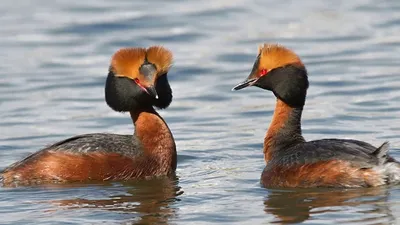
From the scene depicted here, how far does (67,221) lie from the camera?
11.5 m

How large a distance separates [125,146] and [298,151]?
85.5 inches

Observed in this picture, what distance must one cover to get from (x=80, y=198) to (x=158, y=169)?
53.2 inches

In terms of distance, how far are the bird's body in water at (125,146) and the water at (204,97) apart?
0.78ft

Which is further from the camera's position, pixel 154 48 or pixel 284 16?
pixel 284 16

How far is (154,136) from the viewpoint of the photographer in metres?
13.8

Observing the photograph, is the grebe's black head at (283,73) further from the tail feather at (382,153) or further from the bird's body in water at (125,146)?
the tail feather at (382,153)

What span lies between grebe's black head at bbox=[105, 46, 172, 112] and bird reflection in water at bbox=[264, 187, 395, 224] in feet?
7.12

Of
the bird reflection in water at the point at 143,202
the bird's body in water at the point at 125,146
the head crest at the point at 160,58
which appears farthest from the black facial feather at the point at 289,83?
the bird reflection in water at the point at 143,202

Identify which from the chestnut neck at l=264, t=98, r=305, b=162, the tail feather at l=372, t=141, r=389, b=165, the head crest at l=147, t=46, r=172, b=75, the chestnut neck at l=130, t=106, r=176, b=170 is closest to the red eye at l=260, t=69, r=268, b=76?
the chestnut neck at l=264, t=98, r=305, b=162

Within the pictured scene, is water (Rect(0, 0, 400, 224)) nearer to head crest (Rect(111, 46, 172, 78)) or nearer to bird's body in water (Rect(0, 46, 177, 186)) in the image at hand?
bird's body in water (Rect(0, 46, 177, 186))

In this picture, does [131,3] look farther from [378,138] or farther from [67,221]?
[67,221]

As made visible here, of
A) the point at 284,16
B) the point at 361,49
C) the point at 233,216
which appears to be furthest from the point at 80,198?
the point at 284,16

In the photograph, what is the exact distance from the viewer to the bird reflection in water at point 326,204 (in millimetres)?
11172

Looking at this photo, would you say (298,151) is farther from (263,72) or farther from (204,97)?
(204,97)
